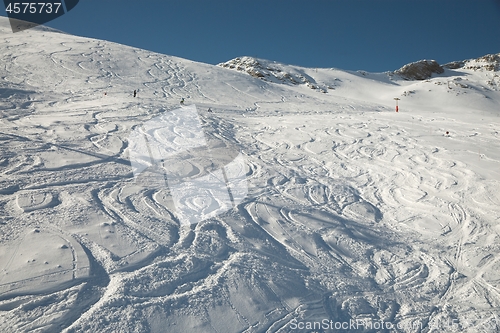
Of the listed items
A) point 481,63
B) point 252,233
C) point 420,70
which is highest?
point 481,63

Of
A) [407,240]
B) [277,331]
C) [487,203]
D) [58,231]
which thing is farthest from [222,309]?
[487,203]

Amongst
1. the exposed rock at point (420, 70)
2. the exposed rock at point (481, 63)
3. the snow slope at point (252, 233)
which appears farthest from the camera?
the exposed rock at point (420, 70)

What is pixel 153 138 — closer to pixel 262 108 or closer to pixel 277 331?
pixel 277 331

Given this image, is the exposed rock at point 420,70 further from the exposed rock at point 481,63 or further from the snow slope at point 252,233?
the snow slope at point 252,233

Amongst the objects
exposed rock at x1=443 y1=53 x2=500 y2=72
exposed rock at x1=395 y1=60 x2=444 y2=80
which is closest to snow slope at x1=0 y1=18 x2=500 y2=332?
exposed rock at x1=395 y1=60 x2=444 y2=80

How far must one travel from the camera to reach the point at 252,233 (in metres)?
5.24

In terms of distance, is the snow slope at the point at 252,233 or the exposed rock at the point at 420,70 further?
the exposed rock at the point at 420,70

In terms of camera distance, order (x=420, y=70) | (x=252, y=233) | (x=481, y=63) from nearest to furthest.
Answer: (x=252, y=233) < (x=481, y=63) < (x=420, y=70)

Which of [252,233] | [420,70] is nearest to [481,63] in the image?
[420,70]

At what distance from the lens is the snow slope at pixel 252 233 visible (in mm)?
3590

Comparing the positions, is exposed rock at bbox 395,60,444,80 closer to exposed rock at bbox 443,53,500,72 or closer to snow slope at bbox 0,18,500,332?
exposed rock at bbox 443,53,500,72

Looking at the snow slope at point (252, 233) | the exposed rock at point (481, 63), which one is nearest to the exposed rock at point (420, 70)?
the exposed rock at point (481, 63)

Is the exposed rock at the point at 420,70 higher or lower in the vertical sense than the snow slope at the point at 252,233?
higher

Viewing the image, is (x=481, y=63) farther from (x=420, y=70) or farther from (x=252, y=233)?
(x=252, y=233)
